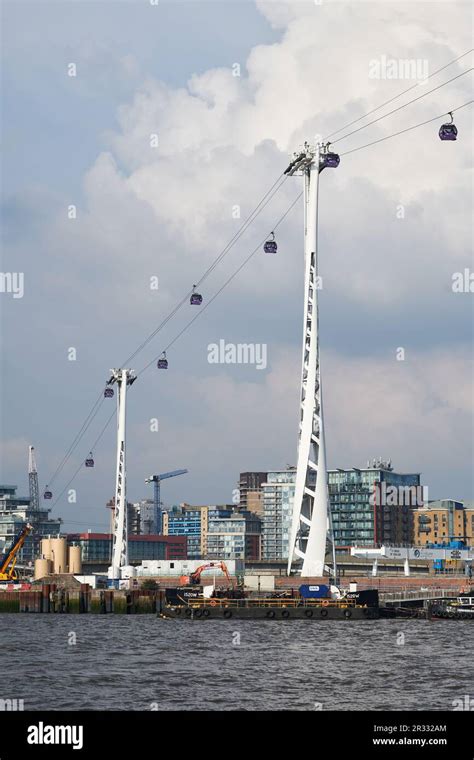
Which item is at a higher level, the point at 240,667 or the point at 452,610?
the point at 452,610

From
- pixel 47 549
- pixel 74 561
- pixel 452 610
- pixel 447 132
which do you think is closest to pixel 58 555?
pixel 74 561

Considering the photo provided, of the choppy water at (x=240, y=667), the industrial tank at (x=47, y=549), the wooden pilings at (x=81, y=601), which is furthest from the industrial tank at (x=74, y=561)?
the choppy water at (x=240, y=667)

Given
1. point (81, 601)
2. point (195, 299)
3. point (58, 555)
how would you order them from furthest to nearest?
point (58, 555)
point (81, 601)
point (195, 299)

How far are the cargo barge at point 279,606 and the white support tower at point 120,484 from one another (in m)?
42.7

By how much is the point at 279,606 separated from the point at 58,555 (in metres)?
69.6

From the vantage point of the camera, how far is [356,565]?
197750mm

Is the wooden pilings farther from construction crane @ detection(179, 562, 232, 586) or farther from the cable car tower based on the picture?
the cable car tower

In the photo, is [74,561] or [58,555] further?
[74,561]

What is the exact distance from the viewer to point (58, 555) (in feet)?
545

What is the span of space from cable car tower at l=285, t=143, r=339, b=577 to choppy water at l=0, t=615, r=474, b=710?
17698mm

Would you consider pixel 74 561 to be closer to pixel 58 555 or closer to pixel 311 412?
pixel 58 555

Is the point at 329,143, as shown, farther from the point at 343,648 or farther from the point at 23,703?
the point at 23,703

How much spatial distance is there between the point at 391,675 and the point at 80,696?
46.6 feet

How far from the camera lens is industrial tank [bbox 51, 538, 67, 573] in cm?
16550
